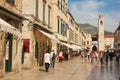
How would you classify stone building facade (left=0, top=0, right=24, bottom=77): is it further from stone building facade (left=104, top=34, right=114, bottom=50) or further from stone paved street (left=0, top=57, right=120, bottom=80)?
stone building facade (left=104, top=34, right=114, bottom=50)

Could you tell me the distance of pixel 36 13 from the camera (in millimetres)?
27844

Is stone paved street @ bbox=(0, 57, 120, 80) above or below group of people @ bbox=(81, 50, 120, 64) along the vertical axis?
below

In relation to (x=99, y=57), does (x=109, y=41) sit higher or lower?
higher

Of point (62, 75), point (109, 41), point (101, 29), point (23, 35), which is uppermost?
point (101, 29)

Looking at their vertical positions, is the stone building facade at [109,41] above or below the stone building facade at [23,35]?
above

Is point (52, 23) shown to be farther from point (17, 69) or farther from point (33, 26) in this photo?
point (17, 69)

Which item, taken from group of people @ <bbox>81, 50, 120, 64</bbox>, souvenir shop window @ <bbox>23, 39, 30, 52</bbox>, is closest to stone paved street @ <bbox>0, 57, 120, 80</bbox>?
souvenir shop window @ <bbox>23, 39, 30, 52</bbox>

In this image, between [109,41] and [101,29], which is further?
[109,41]

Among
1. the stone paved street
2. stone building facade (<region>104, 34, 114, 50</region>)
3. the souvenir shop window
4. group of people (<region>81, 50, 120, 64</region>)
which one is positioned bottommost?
the stone paved street

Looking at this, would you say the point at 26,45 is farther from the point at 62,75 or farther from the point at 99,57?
the point at 99,57

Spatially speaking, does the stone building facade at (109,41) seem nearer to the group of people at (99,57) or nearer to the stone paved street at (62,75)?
the group of people at (99,57)

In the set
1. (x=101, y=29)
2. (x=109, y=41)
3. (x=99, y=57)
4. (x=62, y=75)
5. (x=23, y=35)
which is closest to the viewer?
(x=62, y=75)

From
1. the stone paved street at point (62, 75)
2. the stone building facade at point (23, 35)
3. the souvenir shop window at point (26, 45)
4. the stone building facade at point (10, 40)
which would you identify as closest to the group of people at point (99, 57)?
the stone building facade at point (23, 35)

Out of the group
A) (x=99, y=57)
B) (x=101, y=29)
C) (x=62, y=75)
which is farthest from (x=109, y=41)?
(x=62, y=75)
